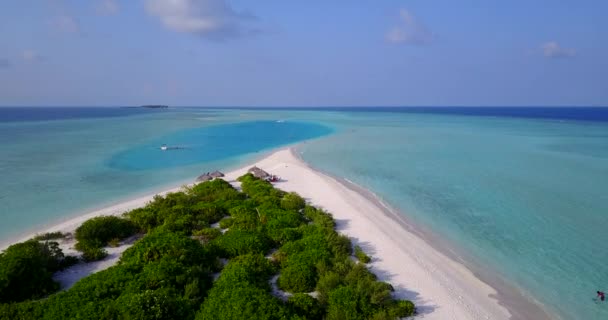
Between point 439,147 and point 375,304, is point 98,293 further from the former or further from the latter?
point 439,147

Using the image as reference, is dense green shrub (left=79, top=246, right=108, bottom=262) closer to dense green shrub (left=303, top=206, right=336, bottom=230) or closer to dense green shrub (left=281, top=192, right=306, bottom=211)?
dense green shrub (left=281, top=192, right=306, bottom=211)

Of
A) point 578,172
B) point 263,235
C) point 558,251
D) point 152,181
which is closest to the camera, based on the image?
point 263,235

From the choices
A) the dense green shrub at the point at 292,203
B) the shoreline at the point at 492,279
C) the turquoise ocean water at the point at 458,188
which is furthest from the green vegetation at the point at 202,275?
the turquoise ocean water at the point at 458,188

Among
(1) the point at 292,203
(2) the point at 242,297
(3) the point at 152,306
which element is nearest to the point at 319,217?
(1) the point at 292,203

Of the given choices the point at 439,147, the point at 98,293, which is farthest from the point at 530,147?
the point at 98,293

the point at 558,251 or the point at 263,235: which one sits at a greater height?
the point at 263,235

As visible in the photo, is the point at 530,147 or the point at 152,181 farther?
the point at 530,147

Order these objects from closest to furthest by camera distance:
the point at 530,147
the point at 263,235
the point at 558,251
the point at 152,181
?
the point at 263,235 → the point at 558,251 → the point at 152,181 → the point at 530,147
